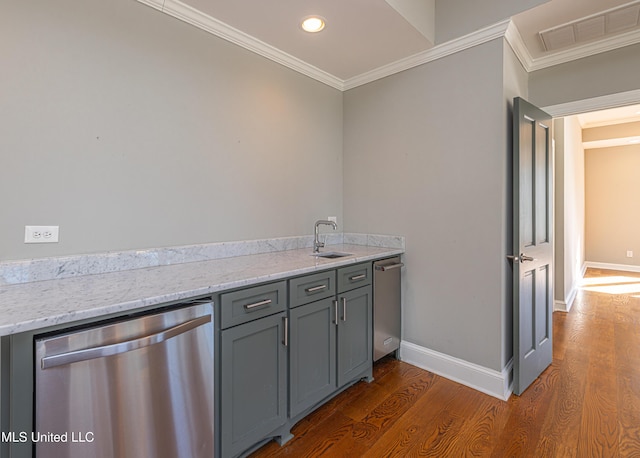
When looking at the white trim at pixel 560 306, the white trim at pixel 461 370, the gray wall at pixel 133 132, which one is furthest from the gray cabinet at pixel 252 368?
the white trim at pixel 560 306

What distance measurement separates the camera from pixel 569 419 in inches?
75.0

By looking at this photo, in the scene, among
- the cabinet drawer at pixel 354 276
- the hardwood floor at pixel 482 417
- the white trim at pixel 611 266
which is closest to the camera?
the hardwood floor at pixel 482 417

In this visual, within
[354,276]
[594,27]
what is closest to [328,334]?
[354,276]

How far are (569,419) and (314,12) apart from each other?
118 inches

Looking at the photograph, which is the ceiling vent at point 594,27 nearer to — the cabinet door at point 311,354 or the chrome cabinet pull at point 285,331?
the cabinet door at point 311,354

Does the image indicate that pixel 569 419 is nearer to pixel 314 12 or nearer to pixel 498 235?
pixel 498 235

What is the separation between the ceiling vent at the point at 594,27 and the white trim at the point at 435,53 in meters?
0.40

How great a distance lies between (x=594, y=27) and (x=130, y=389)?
3.41 m

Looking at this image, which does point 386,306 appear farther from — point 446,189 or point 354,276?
point 446,189

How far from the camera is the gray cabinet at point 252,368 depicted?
4.78 ft

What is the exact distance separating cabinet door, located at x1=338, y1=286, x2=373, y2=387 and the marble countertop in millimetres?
288

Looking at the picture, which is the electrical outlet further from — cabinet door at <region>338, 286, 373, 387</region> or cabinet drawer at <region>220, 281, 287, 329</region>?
cabinet door at <region>338, 286, 373, 387</region>

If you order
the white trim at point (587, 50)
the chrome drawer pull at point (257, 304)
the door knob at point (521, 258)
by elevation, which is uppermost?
the white trim at point (587, 50)

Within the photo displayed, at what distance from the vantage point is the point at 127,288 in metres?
1.34
